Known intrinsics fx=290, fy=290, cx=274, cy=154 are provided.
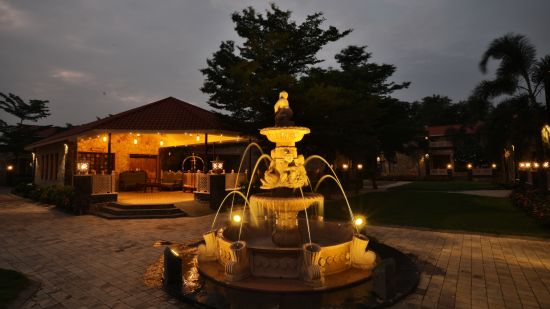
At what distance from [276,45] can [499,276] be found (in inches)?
636

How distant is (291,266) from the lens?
20.0 feet

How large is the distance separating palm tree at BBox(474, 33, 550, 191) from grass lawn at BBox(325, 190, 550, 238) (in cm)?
474

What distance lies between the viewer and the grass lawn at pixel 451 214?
445 inches

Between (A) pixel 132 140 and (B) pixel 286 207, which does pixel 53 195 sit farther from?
(B) pixel 286 207

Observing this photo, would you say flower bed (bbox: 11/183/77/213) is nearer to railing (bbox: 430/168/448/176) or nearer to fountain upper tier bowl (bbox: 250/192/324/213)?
fountain upper tier bowl (bbox: 250/192/324/213)

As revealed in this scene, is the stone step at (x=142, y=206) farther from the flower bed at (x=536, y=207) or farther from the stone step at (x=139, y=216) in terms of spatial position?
the flower bed at (x=536, y=207)

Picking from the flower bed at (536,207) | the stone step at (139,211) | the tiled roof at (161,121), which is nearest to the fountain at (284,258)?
the stone step at (139,211)

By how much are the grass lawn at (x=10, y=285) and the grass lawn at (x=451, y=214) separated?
12.1 meters

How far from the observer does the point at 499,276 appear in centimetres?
633

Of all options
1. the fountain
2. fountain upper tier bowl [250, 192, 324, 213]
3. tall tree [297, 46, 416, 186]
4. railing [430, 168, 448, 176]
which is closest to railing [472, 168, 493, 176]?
railing [430, 168, 448, 176]

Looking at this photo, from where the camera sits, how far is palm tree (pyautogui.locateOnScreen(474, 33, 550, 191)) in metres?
16.4

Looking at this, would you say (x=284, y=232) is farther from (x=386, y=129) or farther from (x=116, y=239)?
(x=386, y=129)

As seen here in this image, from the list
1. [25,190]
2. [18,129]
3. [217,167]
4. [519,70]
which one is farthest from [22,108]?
[519,70]

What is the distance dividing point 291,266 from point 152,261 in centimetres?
384
